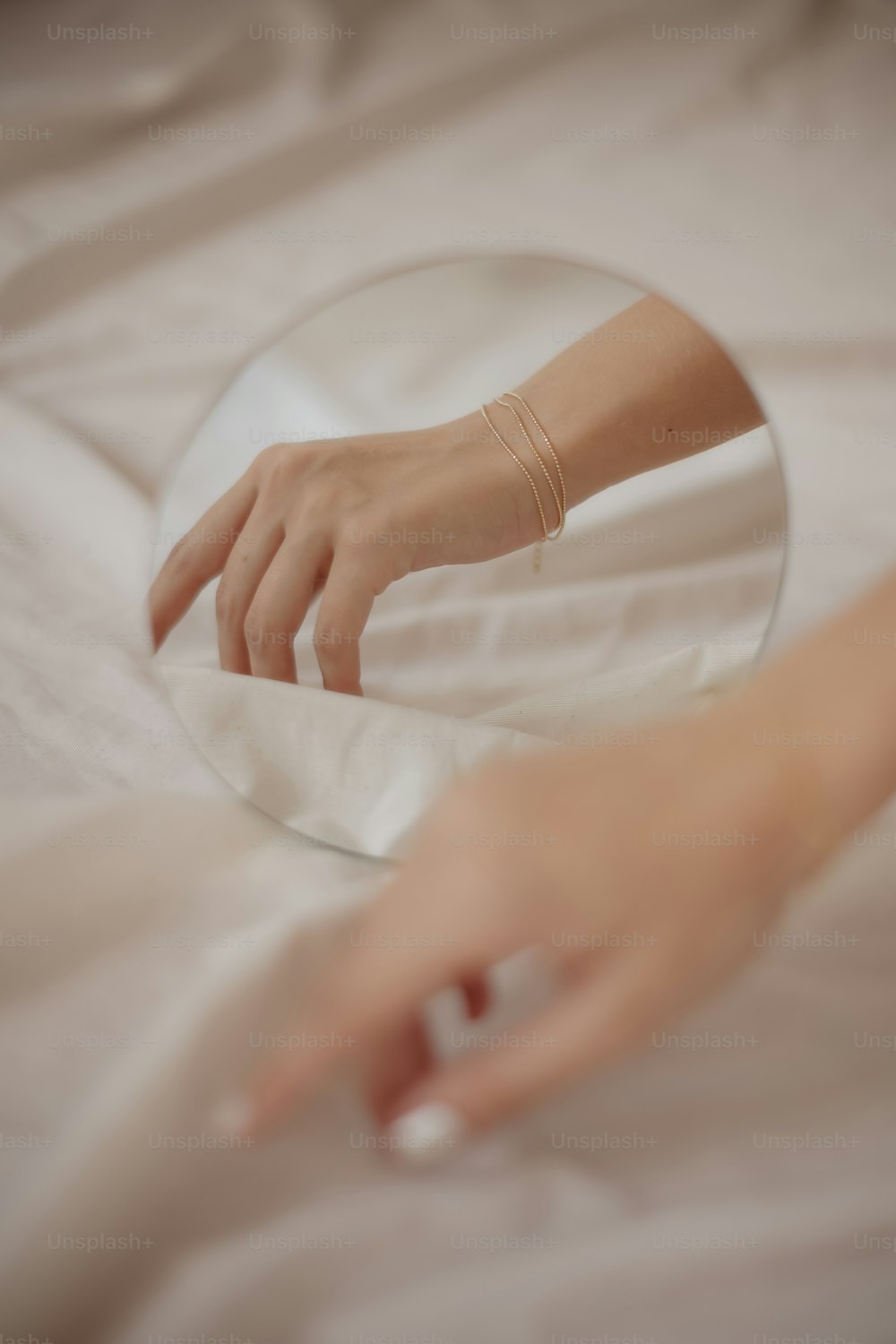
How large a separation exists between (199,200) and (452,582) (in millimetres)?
626

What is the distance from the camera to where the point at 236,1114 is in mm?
441

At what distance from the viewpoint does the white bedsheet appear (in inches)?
18.1

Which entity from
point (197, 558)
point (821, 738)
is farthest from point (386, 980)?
point (197, 558)

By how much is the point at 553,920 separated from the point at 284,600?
353 millimetres

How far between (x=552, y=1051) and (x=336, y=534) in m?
0.41

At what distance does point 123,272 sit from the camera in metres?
1.13

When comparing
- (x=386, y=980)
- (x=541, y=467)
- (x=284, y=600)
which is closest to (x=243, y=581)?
(x=284, y=600)

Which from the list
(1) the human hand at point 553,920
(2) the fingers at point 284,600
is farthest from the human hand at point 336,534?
(1) the human hand at point 553,920

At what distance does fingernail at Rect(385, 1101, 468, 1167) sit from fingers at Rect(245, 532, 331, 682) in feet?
1.11

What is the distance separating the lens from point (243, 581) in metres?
0.74

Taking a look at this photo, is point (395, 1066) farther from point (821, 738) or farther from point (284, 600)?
point (284, 600)

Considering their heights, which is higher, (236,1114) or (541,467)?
(541,467)

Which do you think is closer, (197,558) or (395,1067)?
(395,1067)

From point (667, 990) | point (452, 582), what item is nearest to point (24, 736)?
point (452, 582)
